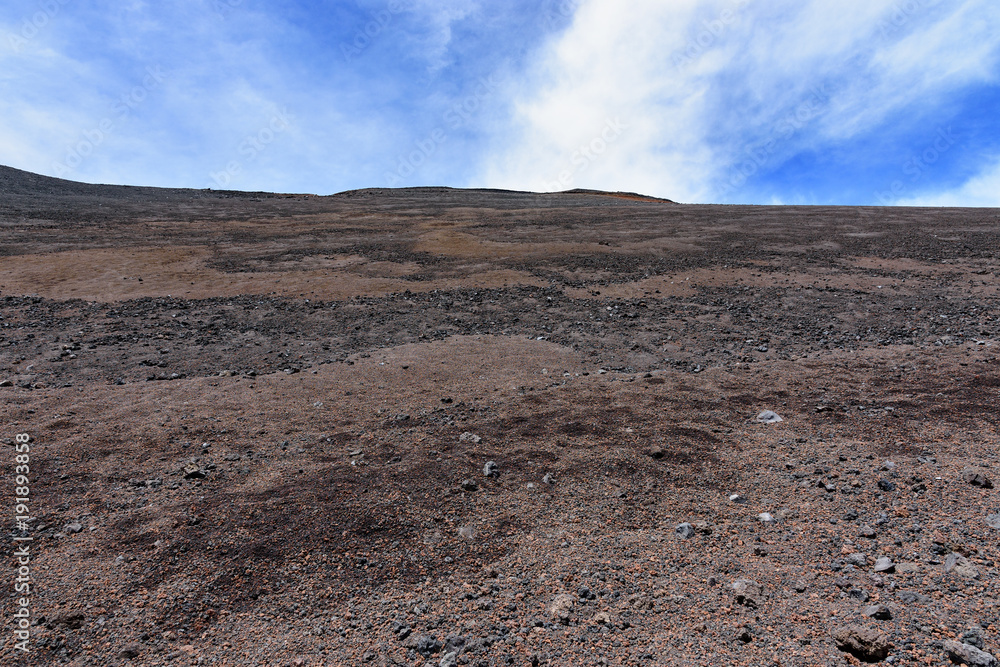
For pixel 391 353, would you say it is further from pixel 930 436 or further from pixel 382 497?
pixel 930 436

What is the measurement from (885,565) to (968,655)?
69 cm

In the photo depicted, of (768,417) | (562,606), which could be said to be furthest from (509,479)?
(768,417)

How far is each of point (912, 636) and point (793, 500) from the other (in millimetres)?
1340

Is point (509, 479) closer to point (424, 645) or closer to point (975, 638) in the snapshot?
point (424, 645)

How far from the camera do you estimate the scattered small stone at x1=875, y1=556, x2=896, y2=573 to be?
2922 millimetres

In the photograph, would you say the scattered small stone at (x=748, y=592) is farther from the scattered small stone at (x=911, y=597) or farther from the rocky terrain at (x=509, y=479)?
the scattered small stone at (x=911, y=597)

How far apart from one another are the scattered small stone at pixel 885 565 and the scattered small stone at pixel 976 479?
4.53 ft

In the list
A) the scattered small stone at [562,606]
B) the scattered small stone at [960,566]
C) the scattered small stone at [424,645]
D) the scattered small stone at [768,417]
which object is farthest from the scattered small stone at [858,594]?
the scattered small stone at [768,417]

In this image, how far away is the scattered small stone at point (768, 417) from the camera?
5096 mm

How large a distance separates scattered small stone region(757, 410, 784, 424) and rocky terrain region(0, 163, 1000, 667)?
0.03m

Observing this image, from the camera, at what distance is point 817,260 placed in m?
14.7

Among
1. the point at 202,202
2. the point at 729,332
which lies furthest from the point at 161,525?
the point at 202,202

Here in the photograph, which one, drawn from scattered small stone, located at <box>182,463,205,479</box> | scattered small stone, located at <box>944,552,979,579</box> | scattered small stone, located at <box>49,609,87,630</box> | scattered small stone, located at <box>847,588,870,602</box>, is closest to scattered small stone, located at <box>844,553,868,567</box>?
scattered small stone, located at <box>847,588,870,602</box>

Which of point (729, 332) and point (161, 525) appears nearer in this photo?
point (161, 525)
